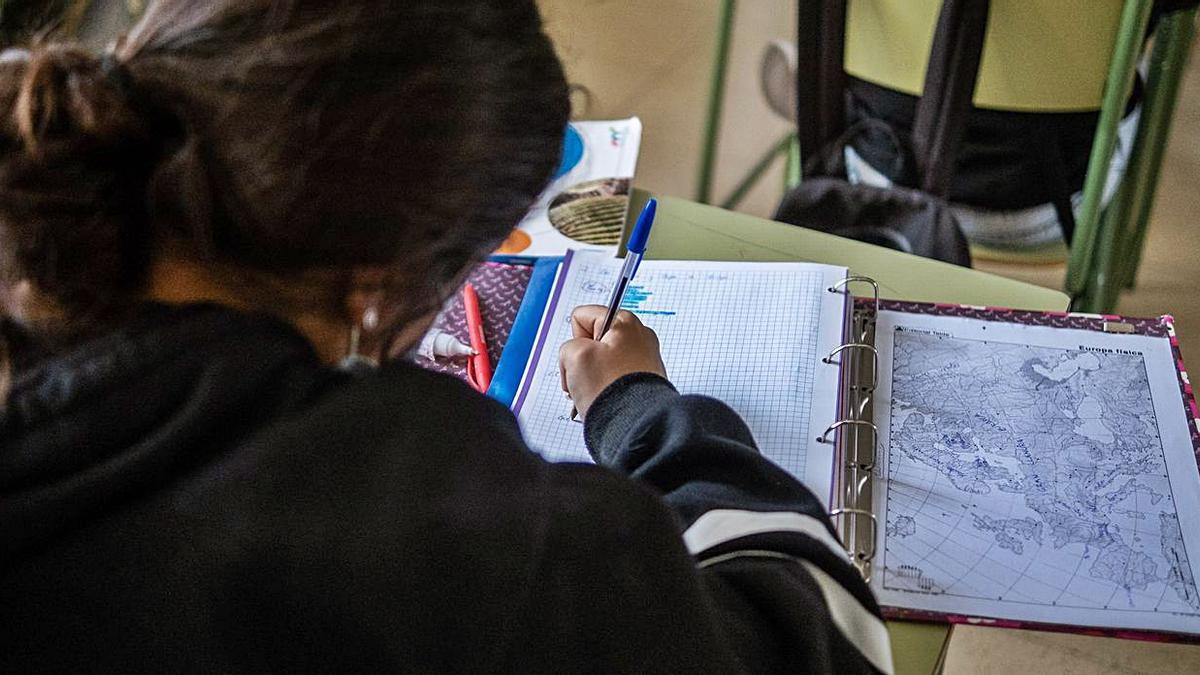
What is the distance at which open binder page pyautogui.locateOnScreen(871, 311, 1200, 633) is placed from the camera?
2.35 feet

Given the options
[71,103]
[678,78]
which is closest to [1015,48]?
[71,103]

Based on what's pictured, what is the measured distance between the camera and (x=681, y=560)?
0.55 metres

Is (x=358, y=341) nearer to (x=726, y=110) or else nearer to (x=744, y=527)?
(x=744, y=527)

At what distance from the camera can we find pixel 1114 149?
4.54 feet

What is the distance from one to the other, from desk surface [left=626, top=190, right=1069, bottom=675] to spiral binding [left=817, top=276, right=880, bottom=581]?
0.06m

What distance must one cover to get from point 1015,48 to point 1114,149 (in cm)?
20

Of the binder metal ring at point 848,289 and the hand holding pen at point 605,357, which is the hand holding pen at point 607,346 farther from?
the binder metal ring at point 848,289

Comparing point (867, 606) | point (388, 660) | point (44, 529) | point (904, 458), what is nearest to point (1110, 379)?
point (904, 458)

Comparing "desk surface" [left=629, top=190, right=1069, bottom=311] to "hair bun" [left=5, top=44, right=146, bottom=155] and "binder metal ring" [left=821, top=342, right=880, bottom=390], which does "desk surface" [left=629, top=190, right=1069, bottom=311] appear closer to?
"binder metal ring" [left=821, top=342, right=880, bottom=390]

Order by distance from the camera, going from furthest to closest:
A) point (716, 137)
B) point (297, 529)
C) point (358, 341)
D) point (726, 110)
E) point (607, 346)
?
point (726, 110) → point (716, 137) → point (607, 346) → point (358, 341) → point (297, 529)

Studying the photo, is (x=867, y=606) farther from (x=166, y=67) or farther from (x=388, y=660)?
(x=166, y=67)

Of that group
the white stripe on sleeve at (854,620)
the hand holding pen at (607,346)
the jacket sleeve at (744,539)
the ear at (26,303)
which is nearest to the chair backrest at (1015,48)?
the hand holding pen at (607,346)

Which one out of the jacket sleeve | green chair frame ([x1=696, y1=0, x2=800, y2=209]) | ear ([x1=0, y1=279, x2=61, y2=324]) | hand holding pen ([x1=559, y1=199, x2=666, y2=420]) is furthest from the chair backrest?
ear ([x1=0, y1=279, x2=61, y2=324])

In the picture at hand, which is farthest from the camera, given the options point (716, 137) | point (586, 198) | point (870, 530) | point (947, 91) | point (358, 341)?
point (716, 137)
